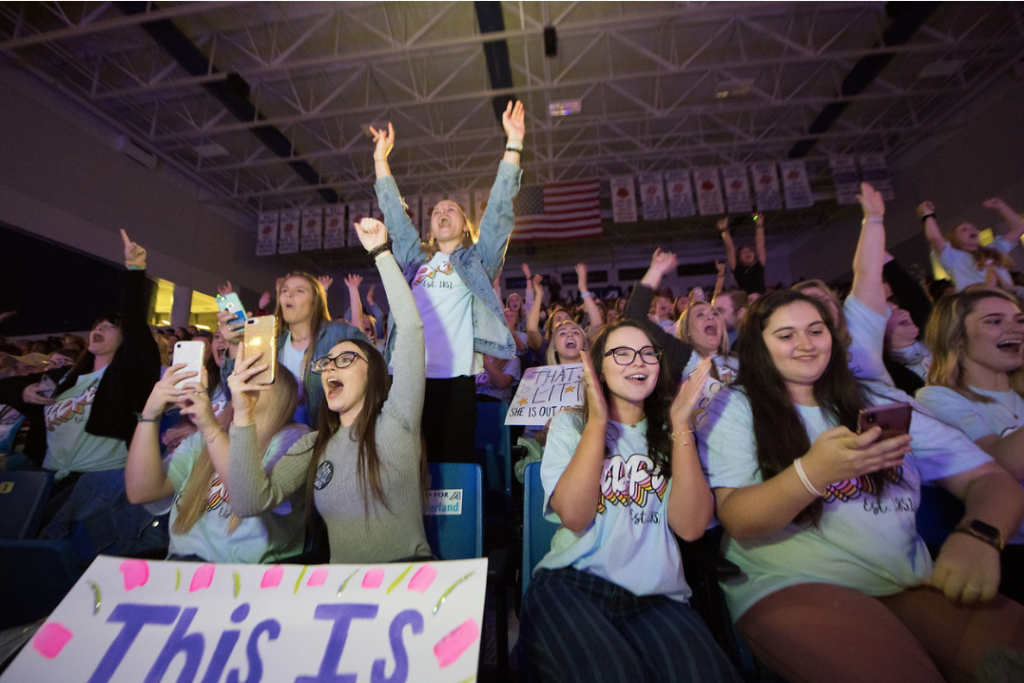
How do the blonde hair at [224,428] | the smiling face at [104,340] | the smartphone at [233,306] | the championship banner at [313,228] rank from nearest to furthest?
the blonde hair at [224,428], the smartphone at [233,306], the smiling face at [104,340], the championship banner at [313,228]

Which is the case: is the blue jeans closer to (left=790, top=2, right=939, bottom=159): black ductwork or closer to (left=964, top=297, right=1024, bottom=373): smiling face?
(left=964, top=297, right=1024, bottom=373): smiling face

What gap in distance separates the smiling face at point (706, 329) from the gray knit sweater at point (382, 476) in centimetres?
218

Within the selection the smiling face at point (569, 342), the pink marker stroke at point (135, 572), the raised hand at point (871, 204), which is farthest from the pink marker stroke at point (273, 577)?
the raised hand at point (871, 204)

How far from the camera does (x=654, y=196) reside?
1000 centimetres

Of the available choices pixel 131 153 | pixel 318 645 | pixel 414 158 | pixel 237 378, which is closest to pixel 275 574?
pixel 318 645

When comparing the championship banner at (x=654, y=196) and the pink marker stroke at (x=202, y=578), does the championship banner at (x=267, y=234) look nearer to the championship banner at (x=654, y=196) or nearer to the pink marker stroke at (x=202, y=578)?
the championship banner at (x=654, y=196)

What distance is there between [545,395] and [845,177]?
10.7 meters

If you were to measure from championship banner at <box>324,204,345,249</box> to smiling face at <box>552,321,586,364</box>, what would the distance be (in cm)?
904

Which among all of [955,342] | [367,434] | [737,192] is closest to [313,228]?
[737,192]

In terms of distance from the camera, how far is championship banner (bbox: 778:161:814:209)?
9570mm

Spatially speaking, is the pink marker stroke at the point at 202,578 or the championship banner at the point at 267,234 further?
the championship banner at the point at 267,234

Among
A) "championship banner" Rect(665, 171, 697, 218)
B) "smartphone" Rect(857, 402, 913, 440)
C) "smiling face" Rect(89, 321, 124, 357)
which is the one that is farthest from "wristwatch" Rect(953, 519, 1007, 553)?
"championship banner" Rect(665, 171, 697, 218)

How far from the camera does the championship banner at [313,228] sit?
11.0m

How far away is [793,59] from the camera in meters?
7.29
